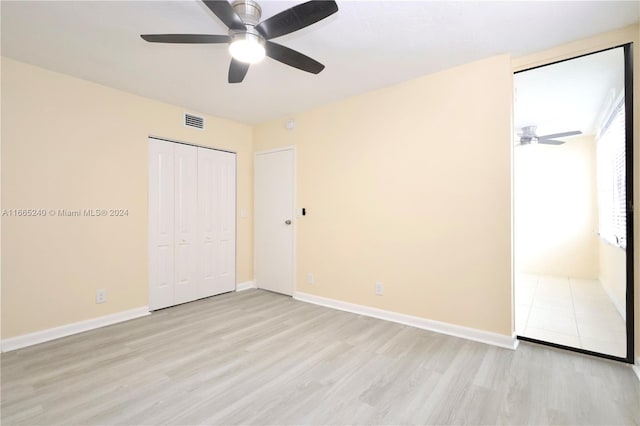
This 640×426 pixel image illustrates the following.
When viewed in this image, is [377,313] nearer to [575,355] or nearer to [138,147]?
[575,355]

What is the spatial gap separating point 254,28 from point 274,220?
2.89 metres

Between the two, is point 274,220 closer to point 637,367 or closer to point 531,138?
point 637,367

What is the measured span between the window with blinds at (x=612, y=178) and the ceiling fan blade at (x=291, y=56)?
2.74m

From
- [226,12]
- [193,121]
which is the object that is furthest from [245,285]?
[226,12]

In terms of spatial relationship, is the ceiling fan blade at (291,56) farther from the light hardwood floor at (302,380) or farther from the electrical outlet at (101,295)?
the electrical outlet at (101,295)

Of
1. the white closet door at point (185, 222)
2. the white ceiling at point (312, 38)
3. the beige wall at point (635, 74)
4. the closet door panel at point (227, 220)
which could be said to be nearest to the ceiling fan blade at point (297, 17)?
the white ceiling at point (312, 38)

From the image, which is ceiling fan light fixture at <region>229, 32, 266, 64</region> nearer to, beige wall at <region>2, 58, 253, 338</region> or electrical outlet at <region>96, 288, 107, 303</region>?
beige wall at <region>2, 58, 253, 338</region>

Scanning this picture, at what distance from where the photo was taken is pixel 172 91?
3381 millimetres

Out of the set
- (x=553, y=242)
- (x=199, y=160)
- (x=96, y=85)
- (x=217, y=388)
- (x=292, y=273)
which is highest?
(x=96, y=85)

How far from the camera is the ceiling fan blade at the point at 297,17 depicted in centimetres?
159

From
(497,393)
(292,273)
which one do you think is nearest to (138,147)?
(292,273)

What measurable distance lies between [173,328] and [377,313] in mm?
2181

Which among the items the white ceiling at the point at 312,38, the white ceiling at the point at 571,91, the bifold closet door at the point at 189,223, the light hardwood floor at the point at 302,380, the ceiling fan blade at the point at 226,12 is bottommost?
the light hardwood floor at the point at 302,380

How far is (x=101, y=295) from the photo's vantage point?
321 centimetres
